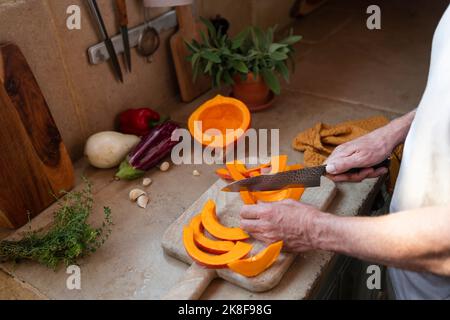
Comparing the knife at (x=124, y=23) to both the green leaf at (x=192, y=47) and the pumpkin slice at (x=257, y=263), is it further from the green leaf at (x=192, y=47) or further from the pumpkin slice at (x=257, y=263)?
the pumpkin slice at (x=257, y=263)

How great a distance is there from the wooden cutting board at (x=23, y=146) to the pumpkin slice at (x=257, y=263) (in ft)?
1.83

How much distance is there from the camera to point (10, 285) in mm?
946

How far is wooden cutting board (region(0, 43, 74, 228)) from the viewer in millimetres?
1020

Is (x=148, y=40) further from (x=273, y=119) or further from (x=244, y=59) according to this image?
(x=273, y=119)

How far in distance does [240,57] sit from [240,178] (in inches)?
19.4

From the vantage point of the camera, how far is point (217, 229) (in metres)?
0.97

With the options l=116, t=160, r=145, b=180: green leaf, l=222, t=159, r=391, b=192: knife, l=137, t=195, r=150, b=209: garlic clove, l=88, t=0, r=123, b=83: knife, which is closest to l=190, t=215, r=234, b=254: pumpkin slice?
l=222, t=159, r=391, b=192: knife

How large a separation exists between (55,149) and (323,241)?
0.72 m

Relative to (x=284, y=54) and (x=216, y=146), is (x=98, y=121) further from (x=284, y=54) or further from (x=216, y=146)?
(x=284, y=54)

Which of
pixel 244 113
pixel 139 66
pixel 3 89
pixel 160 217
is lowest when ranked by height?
pixel 160 217

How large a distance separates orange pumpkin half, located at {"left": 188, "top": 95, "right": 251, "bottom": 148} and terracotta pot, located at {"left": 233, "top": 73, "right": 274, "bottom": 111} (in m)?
0.18

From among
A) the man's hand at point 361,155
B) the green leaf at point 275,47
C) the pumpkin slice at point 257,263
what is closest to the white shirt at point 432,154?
the man's hand at point 361,155

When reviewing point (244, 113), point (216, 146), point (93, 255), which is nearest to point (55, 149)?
point (93, 255)

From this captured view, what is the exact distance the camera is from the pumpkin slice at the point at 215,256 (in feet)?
2.91
